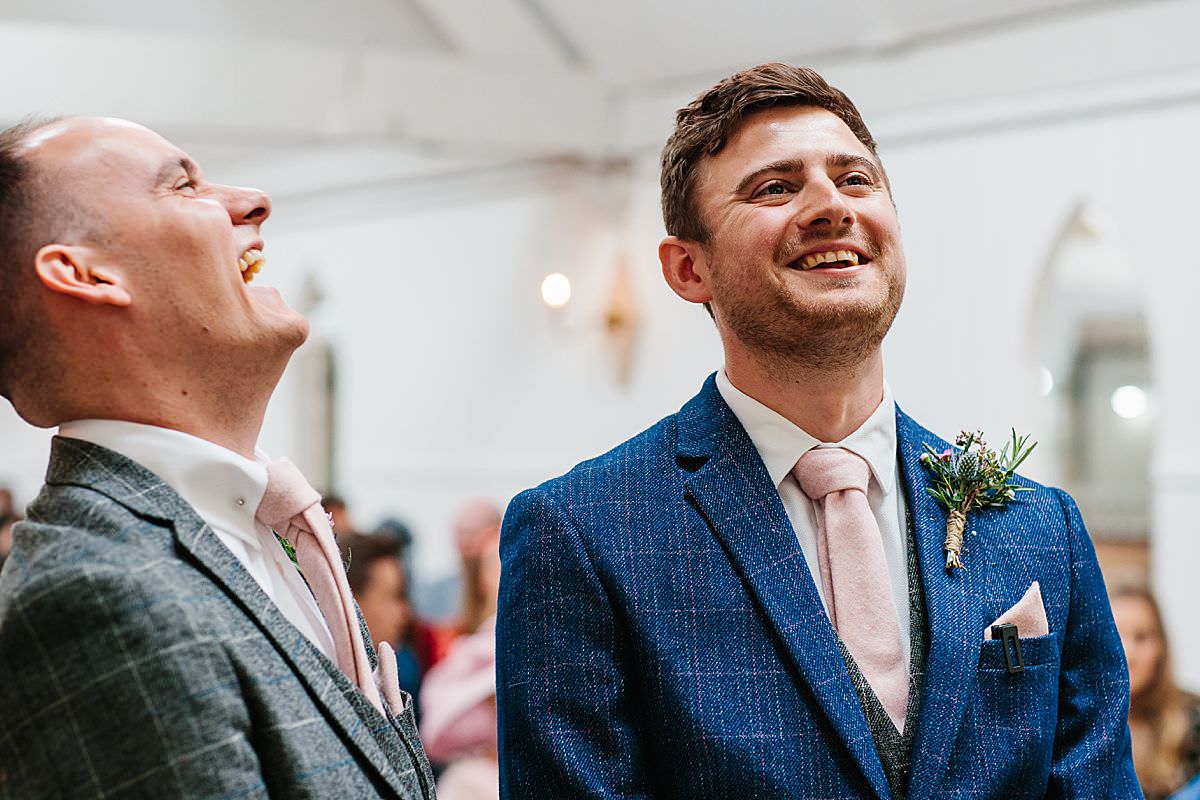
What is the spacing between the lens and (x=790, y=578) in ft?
6.66

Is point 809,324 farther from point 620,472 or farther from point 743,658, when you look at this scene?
point 743,658

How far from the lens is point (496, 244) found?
397 inches

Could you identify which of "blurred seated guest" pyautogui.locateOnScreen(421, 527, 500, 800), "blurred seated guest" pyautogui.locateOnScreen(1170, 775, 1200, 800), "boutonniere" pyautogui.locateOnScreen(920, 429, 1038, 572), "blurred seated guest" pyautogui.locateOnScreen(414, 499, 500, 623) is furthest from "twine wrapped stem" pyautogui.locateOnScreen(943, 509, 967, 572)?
"blurred seated guest" pyautogui.locateOnScreen(414, 499, 500, 623)

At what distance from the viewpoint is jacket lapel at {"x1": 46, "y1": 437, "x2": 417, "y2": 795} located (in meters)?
1.66

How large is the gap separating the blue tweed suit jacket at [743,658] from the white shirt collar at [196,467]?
0.43m

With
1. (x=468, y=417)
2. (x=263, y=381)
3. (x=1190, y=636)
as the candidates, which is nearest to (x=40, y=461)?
(x=468, y=417)

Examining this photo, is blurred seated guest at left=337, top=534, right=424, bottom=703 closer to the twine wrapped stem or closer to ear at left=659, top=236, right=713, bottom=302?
ear at left=659, top=236, right=713, bottom=302

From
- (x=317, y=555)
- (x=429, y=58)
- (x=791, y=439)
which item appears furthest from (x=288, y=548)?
(x=429, y=58)

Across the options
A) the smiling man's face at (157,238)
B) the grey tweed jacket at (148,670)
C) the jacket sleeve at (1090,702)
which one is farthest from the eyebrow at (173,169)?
the jacket sleeve at (1090,702)

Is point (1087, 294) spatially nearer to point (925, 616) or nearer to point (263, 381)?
point (925, 616)

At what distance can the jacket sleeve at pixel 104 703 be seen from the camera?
1472 millimetres

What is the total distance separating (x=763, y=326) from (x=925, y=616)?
0.48 metres

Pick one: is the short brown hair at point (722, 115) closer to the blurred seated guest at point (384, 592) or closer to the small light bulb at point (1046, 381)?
the blurred seated guest at point (384, 592)

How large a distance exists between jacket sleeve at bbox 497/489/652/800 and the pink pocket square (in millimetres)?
532
